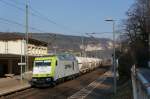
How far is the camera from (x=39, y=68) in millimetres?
41031

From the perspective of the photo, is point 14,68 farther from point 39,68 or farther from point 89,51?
point 89,51

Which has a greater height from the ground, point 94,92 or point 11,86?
point 11,86

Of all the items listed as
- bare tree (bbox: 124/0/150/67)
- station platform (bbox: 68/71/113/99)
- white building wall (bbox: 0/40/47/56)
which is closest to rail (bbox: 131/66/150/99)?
station platform (bbox: 68/71/113/99)

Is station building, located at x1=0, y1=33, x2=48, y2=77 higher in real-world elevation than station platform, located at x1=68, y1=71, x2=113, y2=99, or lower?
higher

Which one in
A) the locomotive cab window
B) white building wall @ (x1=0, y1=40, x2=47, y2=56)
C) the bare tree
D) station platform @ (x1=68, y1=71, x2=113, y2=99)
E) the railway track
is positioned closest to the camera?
station platform @ (x1=68, y1=71, x2=113, y2=99)

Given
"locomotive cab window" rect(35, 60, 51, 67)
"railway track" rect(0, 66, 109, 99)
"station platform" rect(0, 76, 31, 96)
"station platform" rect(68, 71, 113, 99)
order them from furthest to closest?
"locomotive cab window" rect(35, 60, 51, 67)
"station platform" rect(0, 76, 31, 96)
"railway track" rect(0, 66, 109, 99)
"station platform" rect(68, 71, 113, 99)

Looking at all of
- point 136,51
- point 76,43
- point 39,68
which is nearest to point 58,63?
point 39,68

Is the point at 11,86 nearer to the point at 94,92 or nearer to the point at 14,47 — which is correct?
the point at 94,92

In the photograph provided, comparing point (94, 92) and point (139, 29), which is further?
point (139, 29)

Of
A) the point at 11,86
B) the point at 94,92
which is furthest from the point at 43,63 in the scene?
the point at 94,92

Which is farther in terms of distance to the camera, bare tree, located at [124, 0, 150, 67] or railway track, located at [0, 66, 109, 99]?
bare tree, located at [124, 0, 150, 67]

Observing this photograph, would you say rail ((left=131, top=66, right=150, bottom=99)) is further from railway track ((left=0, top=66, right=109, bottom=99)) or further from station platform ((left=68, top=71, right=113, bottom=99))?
railway track ((left=0, top=66, right=109, bottom=99))

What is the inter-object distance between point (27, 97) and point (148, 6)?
33351 mm

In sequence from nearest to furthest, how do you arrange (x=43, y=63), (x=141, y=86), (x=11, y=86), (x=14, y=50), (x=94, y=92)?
(x=141, y=86)
(x=94, y=92)
(x=11, y=86)
(x=43, y=63)
(x=14, y=50)
